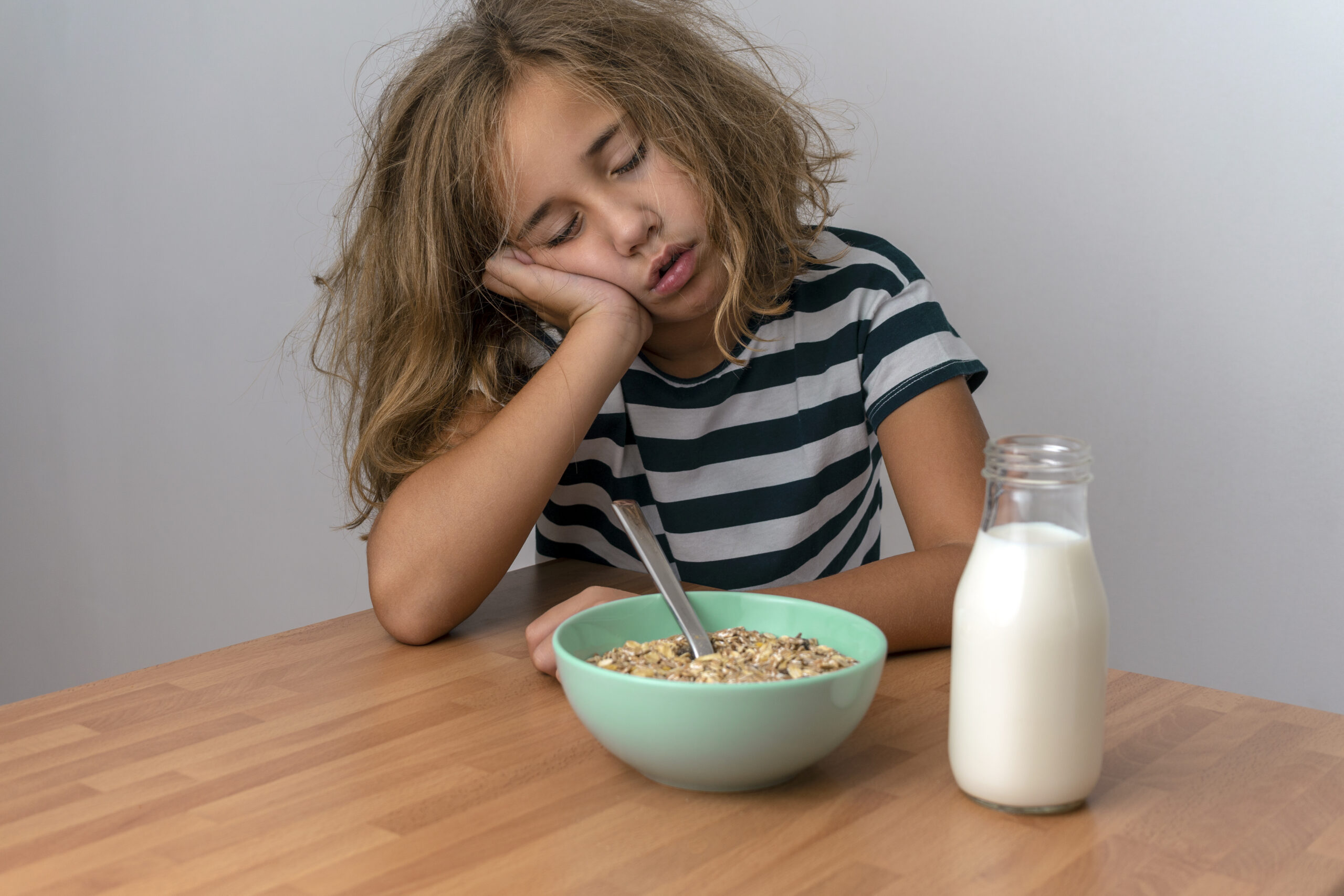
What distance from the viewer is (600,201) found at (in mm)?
998

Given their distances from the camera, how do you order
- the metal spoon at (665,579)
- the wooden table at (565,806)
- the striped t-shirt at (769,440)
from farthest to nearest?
1. the striped t-shirt at (769,440)
2. the metal spoon at (665,579)
3. the wooden table at (565,806)

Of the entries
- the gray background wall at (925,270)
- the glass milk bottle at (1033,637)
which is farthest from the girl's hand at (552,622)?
the gray background wall at (925,270)

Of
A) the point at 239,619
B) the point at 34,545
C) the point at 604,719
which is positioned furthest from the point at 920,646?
the point at 34,545

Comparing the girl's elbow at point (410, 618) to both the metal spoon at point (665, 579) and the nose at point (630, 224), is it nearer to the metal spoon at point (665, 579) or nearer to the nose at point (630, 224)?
the metal spoon at point (665, 579)

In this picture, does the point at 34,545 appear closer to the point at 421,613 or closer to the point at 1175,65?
the point at 421,613

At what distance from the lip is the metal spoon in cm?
38

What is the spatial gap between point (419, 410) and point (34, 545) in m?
2.02

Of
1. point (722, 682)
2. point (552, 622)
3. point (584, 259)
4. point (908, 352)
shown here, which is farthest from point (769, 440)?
point (722, 682)

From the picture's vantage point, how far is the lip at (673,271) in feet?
3.38

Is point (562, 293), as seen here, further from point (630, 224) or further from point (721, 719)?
point (721, 719)

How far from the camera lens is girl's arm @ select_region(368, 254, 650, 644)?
0.85 m

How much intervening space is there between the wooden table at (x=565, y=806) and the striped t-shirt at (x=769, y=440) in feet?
1.52

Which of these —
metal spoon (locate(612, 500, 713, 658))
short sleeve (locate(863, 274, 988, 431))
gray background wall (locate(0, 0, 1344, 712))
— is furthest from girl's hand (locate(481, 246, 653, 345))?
gray background wall (locate(0, 0, 1344, 712))

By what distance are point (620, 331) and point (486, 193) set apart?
0.65 ft
